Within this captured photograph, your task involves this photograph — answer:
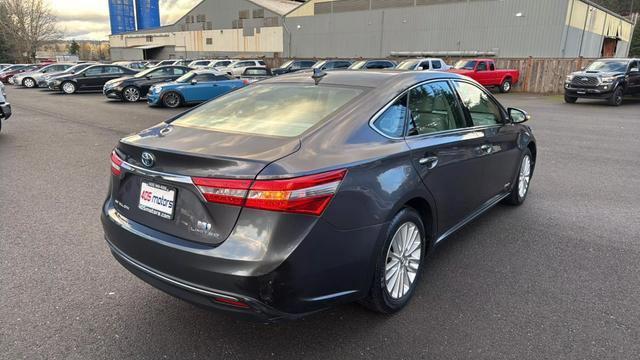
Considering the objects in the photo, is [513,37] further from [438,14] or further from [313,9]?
[313,9]

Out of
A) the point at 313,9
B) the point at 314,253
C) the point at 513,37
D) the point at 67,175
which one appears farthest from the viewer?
the point at 313,9

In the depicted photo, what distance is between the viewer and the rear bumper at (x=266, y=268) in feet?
7.45

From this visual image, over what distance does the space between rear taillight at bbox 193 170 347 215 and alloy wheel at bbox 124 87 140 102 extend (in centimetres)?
1878

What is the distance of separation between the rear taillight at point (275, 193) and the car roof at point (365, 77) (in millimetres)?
1202

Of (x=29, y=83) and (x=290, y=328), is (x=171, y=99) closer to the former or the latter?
(x=290, y=328)

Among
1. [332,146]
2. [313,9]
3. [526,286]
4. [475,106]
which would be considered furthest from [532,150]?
[313,9]

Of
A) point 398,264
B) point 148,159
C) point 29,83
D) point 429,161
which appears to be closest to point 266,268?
point 148,159

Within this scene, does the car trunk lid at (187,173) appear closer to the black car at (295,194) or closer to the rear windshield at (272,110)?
the black car at (295,194)

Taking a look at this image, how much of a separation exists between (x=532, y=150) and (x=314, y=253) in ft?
13.9

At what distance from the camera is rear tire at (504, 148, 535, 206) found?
5164 mm

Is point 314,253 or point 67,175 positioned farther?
point 67,175

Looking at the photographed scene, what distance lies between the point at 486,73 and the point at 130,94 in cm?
Answer: 1749

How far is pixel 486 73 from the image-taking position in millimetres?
23344

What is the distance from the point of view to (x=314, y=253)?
235cm
